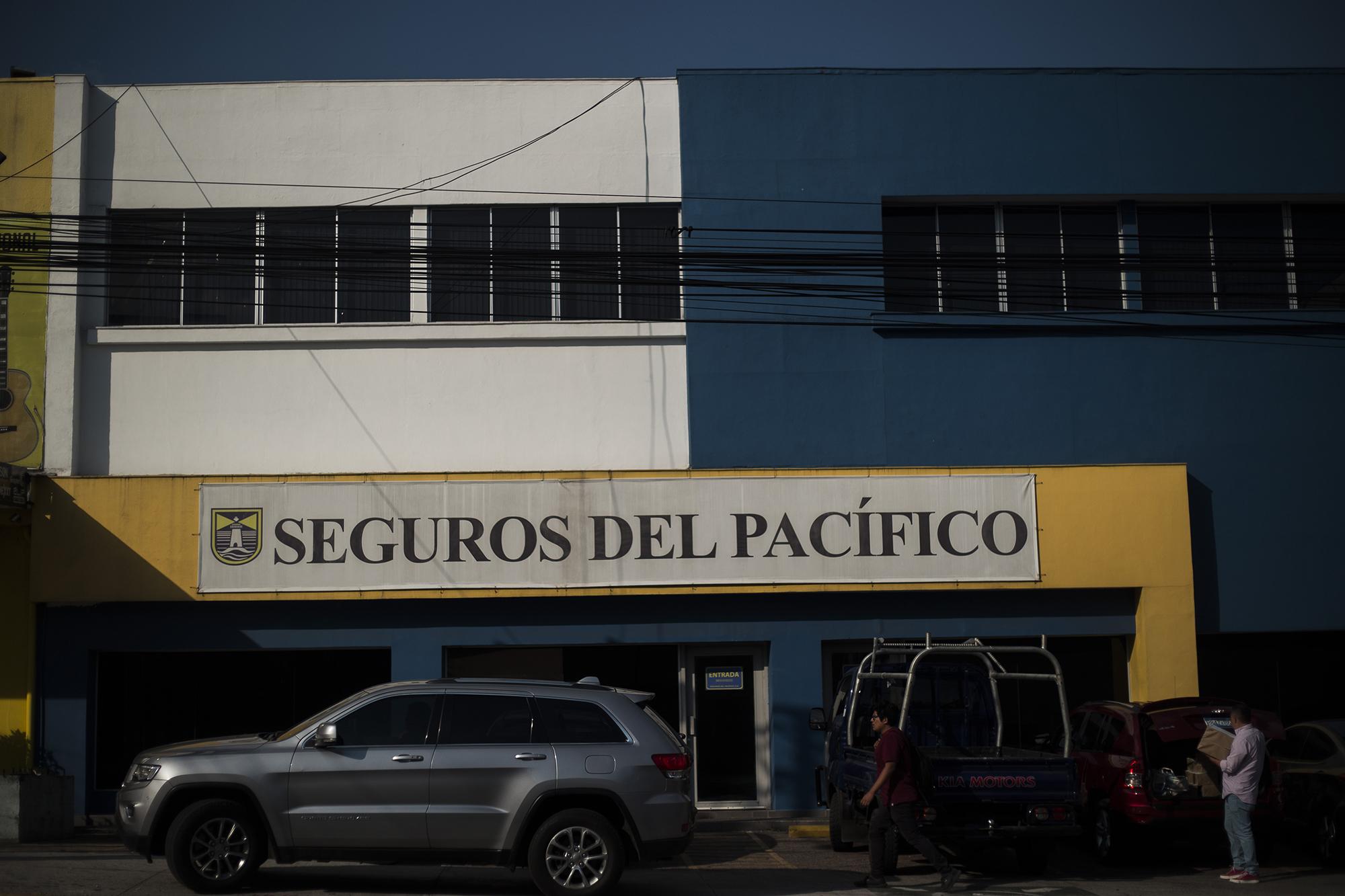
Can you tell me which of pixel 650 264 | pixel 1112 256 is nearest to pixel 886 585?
pixel 650 264

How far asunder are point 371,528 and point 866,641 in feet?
21.4

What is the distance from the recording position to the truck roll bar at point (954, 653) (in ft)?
40.3

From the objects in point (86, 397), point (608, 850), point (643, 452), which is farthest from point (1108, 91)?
point (86, 397)

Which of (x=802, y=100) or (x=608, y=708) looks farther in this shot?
(x=802, y=100)

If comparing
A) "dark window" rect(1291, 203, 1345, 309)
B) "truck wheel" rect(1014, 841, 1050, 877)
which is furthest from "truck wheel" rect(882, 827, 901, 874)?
"dark window" rect(1291, 203, 1345, 309)

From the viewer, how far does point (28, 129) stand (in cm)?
1709

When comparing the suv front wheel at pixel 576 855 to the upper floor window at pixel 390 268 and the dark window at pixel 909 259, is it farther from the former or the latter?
the dark window at pixel 909 259

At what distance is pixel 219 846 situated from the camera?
34.9 ft

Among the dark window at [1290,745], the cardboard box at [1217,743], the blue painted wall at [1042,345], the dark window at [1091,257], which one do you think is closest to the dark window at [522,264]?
the blue painted wall at [1042,345]

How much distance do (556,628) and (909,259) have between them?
22.2 ft

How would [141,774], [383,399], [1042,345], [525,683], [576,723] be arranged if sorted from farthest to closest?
Result: [1042,345] → [383,399] → [525,683] → [576,723] → [141,774]

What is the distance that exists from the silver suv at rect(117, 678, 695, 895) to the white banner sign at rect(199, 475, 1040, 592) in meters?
5.35

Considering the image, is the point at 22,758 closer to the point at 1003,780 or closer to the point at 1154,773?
the point at 1003,780

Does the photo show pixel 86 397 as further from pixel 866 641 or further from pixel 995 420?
pixel 995 420
